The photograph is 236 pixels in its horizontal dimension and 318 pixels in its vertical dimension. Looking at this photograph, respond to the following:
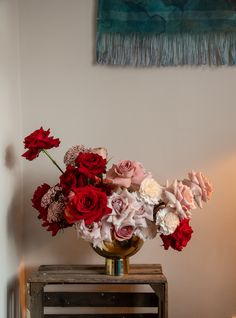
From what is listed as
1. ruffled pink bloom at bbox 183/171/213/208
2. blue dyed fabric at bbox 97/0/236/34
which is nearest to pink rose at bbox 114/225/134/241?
ruffled pink bloom at bbox 183/171/213/208

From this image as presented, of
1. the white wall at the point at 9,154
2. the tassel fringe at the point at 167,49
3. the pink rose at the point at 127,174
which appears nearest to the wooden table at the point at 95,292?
the white wall at the point at 9,154

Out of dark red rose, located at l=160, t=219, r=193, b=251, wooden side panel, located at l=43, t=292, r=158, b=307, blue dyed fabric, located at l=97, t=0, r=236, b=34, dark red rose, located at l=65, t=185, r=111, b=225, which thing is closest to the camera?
dark red rose, located at l=65, t=185, r=111, b=225

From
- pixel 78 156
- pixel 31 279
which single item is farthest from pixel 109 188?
pixel 31 279

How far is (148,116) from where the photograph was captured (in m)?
2.21

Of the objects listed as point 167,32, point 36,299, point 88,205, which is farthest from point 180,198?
point 167,32

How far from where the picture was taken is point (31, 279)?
1.91 metres

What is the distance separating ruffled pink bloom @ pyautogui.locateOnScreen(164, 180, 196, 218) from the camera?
1812 mm

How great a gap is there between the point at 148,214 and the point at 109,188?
0.16 meters

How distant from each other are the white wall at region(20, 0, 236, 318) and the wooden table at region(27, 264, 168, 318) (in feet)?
0.77

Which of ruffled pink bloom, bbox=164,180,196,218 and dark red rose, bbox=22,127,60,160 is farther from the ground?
dark red rose, bbox=22,127,60,160

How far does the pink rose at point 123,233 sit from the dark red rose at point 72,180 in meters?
0.20

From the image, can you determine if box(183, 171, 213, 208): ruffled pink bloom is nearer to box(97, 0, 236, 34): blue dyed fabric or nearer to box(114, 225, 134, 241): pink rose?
box(114, 225, 134, 241): pink rose

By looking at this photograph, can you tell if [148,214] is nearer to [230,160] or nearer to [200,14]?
[230,160]

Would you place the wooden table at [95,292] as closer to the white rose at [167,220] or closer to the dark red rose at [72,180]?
the white rose at [167,220]
